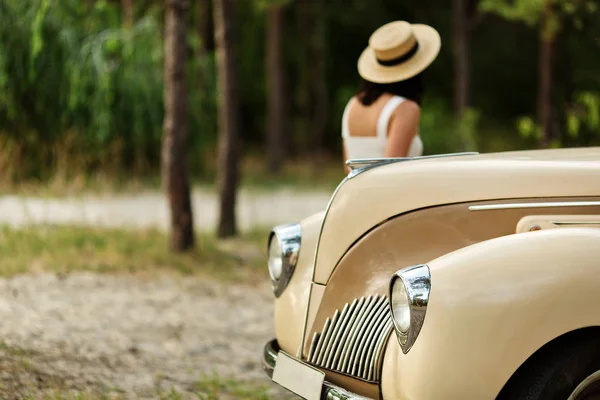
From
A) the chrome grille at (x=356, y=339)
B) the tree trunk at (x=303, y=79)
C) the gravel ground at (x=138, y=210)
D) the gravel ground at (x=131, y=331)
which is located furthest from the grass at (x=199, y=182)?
the chrome grille at (x=356, y=339)

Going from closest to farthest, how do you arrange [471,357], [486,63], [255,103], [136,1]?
[471,357] → [136,1] → [486,63] → [255,103]

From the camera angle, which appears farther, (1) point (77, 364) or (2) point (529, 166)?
(1) point (77, 364)

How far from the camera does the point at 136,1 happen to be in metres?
16.6

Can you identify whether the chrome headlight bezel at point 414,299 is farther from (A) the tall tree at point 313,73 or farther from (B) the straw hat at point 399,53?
(A) the tall tree at point 313,73

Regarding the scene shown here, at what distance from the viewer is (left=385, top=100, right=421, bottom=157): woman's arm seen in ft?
17.2

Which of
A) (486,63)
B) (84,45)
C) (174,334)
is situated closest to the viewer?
(174,334)

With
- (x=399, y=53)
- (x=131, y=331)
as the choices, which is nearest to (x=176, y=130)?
(x=131, y=331)

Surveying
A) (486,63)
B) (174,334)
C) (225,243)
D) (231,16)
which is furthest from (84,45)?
(486,63)

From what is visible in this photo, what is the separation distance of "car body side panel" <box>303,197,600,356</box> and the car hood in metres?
0.04

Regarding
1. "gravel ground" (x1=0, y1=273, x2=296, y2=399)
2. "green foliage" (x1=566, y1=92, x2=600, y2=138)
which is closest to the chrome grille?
"gravel ground" (x1=0, y1=273, x2=296, y2=399)

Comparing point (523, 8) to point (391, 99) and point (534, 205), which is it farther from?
point (534, 205)

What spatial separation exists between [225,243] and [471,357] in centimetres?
724

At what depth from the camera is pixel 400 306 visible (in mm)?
3365

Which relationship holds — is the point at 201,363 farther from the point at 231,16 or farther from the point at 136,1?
the point at 136,1
